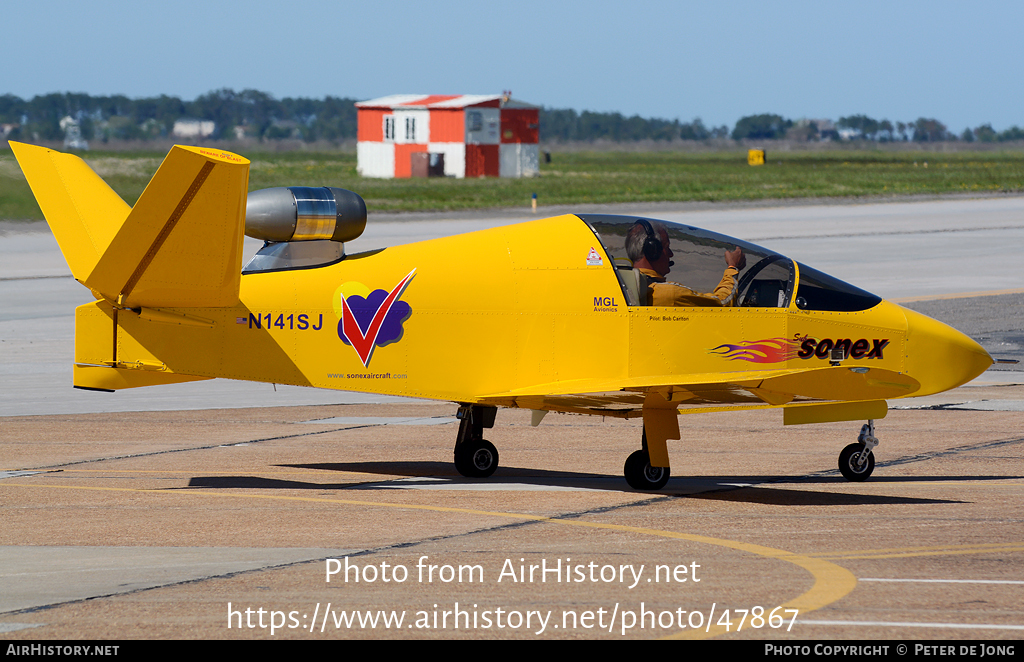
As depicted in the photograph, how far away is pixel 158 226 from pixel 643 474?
4974mm

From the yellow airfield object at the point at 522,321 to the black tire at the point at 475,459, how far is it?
93cm

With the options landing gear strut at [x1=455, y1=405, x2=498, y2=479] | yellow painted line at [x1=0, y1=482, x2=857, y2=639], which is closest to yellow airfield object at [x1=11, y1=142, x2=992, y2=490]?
landing gear strut at [x1=455, y1=405, x2=498, y2=479]

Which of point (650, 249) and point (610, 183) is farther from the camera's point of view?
point (610, 183)

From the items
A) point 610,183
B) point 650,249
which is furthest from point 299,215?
point 610,183

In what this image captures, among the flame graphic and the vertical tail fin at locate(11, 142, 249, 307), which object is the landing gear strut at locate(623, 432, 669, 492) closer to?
the flame graphic

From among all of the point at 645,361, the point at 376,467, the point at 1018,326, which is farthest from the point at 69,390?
the point at 1018,326

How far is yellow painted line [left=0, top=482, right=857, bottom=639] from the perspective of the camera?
8523mm

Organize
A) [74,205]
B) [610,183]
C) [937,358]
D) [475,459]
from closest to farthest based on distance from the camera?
[74,205], [937,358], [475,459], [610,183]

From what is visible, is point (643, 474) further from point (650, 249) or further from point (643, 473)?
point (650, 249)

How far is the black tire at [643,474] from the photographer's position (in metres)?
12.7

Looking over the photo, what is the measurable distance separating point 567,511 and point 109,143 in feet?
521

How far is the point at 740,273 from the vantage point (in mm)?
12859

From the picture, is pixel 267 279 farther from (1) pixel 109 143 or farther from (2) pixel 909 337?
(1) pixel 109 143

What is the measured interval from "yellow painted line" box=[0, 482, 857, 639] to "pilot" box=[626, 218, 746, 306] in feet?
8.51
